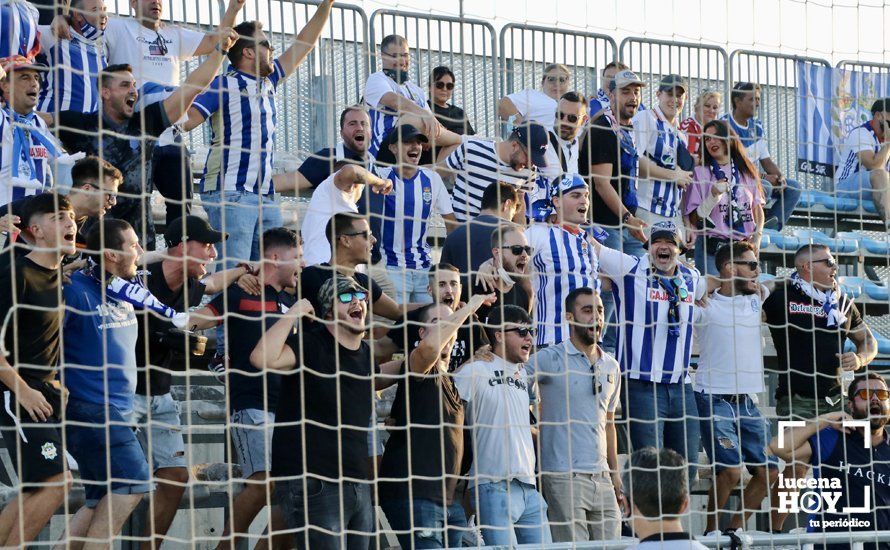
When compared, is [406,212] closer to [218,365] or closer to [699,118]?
[218,365]

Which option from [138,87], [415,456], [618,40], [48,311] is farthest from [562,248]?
[618,40]

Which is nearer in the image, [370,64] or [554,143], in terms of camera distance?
[554,143]

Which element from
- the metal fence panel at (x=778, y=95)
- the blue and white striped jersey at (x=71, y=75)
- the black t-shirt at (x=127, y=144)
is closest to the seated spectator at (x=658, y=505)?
the black t-shirt at (x=127, y=144)

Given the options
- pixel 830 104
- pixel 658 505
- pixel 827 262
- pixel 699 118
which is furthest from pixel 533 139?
pixel 830 104

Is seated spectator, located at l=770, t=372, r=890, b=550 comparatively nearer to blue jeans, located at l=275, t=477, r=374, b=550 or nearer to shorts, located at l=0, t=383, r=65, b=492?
blue jeans, located at l=275, t=477, r=374, b=550

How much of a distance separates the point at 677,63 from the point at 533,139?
401 cm

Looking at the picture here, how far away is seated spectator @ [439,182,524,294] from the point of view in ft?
28.1

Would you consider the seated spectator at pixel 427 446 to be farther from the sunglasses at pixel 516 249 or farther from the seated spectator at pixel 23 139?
the seated spectator at pixel 23 139

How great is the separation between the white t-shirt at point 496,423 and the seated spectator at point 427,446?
0.29ft

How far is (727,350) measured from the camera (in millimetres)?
9031

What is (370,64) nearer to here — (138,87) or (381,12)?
(381,12)

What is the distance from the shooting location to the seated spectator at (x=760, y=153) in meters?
11.0

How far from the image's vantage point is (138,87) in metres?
8.77

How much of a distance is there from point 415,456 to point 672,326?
76.7 inches
